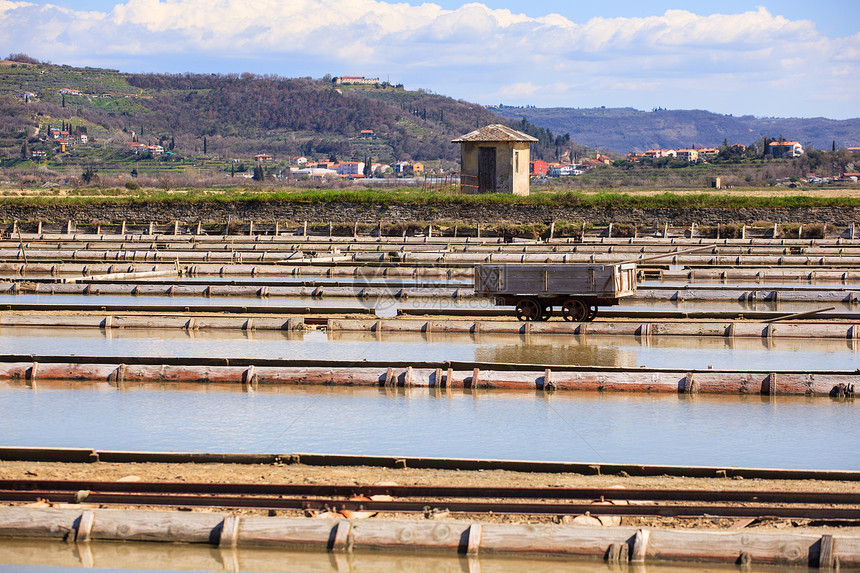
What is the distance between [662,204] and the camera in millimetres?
41969

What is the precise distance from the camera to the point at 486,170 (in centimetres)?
4497

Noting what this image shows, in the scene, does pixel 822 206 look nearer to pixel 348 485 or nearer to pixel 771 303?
pixel 771 303

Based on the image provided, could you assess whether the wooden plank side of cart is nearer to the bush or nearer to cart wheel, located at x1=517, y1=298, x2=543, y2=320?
cart wheel, located at x1=517, y1=298, x2=543, y2=320

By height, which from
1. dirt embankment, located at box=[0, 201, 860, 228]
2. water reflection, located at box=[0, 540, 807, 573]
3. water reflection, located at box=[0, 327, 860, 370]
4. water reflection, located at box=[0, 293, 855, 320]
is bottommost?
water reflection, located at box=[0, 540, 807, 573]

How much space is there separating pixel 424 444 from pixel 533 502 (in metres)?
2.45

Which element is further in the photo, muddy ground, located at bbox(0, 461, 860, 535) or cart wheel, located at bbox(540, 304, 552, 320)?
cart wheel, located at bbox(540, 304, 552, 320)

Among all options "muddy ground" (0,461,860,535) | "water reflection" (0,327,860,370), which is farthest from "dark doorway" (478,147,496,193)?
"muddy ground" (0,461,860,535)

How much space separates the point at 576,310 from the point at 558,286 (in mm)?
678

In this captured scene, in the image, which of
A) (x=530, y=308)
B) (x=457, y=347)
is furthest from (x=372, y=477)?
(x=530, y=308)

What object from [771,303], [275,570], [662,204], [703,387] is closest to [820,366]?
[703,387]

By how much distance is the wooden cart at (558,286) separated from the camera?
1780 centimetres

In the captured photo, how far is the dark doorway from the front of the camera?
4478cm

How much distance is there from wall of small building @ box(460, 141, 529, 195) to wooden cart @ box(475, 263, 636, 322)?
26.1 m

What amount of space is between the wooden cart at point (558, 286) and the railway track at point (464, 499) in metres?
9.48
